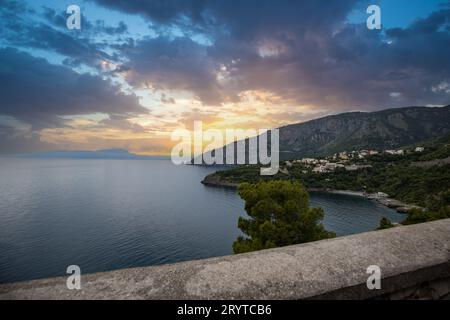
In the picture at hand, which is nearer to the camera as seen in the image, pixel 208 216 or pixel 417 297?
pixel 417 297

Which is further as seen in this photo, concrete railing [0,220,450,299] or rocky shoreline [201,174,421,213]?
rocky shoreline [201,174,421,213]

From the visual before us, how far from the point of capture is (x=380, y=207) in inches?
2488

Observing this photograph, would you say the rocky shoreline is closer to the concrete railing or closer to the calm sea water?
the calm sea water

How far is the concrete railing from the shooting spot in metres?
1.96

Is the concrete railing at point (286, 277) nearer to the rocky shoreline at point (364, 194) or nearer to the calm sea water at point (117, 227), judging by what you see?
the calm sea water at point (117, 227)

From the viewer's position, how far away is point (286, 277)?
2.15 metres

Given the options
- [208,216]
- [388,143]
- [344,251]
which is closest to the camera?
[344,251]

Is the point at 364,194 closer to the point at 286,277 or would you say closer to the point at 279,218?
the point at 279,218

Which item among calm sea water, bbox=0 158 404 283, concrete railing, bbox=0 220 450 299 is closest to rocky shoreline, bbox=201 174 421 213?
calm sea water, bbox=0 158 404 283

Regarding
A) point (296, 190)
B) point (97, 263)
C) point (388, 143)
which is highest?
point (388, 143)
